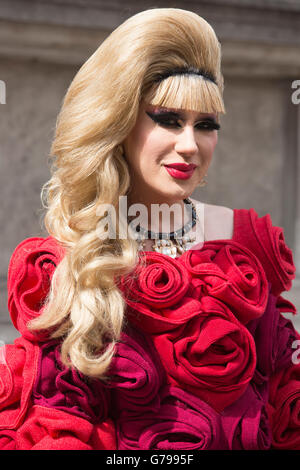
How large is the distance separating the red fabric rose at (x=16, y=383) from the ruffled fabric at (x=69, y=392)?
18mm

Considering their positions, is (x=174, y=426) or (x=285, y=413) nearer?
(x=174, y=426)

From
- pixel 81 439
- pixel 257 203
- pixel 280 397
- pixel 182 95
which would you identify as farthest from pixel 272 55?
pixel 81 439

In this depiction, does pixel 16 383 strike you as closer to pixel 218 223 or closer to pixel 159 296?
pixel 159 296

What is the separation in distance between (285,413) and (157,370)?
30cm

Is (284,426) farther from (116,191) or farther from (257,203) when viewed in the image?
(257,203)

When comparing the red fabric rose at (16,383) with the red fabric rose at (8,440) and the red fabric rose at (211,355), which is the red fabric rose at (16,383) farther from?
the red fabric rose at (211,355)

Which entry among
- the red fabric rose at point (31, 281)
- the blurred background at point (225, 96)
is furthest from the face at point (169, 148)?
the blurred background at point (225, 96)

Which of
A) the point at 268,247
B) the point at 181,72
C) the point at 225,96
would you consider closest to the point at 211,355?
the point at 268,247

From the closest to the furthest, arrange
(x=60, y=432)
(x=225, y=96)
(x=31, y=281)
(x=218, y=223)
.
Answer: (x=60, y=432) → (x=31, y=281) → (x=218, y=223) → (x=225, y=96)

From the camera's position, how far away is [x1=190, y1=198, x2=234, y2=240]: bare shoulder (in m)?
1.28

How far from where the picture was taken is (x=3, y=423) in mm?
1096

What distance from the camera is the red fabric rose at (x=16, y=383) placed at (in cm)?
109

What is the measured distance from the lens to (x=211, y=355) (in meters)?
1.09

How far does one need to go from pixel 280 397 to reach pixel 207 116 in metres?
0.58
